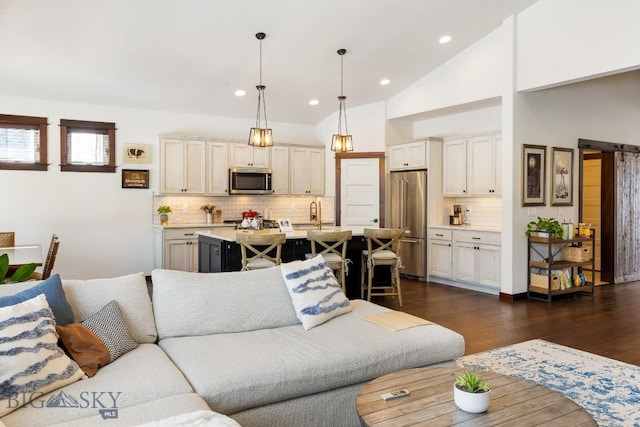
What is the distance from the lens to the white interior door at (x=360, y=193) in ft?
27.9

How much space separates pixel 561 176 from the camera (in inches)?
268

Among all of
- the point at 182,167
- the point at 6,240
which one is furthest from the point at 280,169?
the point at 6,240

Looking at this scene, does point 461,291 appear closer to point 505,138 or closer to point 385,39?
point 505,138

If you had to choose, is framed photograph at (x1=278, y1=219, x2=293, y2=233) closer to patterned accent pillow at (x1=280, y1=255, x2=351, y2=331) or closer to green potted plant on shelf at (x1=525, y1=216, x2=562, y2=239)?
patterned accent pillow at (x1=280, y1=255, x2=351, y2=331)

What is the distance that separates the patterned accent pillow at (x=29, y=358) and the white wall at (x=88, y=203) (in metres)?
5.53

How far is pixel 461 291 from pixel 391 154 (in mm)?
2706

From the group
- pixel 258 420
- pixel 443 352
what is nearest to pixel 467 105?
pixel 443 352

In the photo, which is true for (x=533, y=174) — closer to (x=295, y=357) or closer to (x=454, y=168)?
(x=454, y=168)

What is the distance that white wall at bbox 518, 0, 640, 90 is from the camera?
510 cm

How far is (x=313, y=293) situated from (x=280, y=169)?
5770 millimetres

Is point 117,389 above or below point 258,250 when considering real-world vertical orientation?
below

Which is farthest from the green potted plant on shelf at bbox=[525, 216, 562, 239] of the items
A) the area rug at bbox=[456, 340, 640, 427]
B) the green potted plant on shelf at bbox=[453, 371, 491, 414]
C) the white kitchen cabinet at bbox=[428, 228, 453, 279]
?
the green potted plant on shelf at bbox=[453, 371, 491, 414]

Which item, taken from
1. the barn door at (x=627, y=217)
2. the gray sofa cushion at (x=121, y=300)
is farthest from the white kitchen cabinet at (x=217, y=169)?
the barn door at (x=627, y=217)

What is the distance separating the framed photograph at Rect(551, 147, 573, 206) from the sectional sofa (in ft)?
14.7
